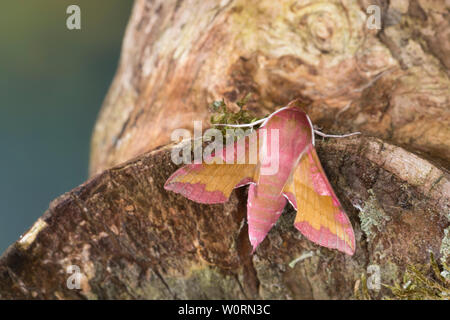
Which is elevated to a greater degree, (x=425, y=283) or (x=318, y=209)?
(x=318, y=209)

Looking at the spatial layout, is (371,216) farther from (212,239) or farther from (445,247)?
(212,239)

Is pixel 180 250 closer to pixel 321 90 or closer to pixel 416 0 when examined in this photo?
pixel 321 90

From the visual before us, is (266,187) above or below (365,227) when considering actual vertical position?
above

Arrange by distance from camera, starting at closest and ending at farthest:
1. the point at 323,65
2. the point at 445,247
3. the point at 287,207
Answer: the point at 445,247
the point at 287,207
the point at 323,65

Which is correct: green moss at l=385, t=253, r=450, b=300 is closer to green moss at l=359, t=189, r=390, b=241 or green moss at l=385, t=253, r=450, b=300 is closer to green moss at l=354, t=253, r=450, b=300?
green moss at l=354, t=253, r=450, b=300

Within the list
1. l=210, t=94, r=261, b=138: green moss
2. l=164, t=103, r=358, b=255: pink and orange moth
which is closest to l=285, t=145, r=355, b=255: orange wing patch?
l=164, t=103, r=358, b=255: pink and orange moth

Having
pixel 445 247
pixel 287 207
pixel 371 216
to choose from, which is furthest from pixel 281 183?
pixel 445 247

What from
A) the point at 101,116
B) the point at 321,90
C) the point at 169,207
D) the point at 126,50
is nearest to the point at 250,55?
the point at 321,90
